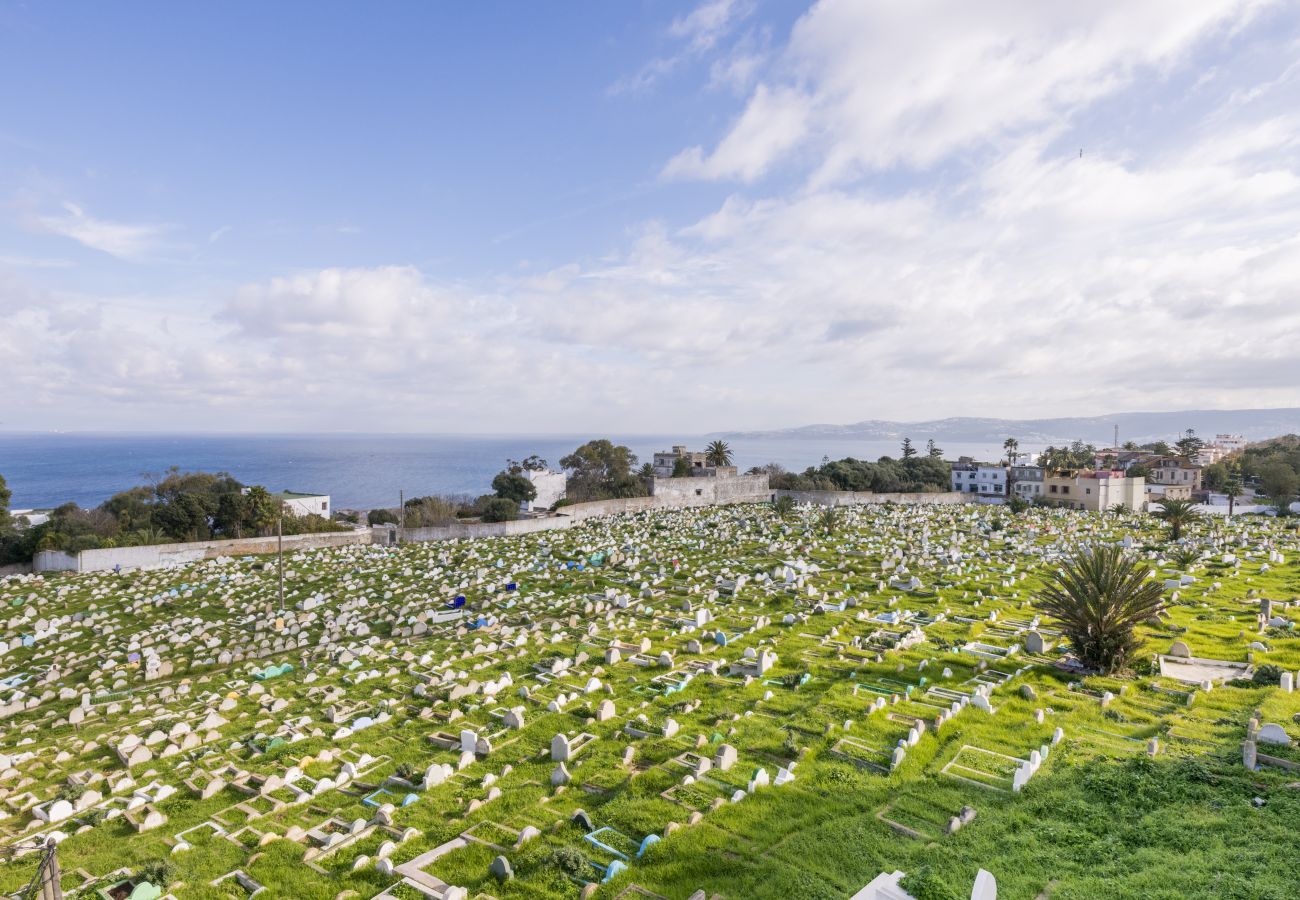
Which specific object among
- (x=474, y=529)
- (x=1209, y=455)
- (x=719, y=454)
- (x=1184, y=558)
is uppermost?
(x=1209, y=455)

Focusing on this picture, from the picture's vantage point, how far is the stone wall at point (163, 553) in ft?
90.6

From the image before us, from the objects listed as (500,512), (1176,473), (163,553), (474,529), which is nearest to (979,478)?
(1176,473)

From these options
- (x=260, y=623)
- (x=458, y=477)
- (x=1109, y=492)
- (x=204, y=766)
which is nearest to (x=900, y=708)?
(x=204, y=766)

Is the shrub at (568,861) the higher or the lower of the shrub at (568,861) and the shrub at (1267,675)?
the lower

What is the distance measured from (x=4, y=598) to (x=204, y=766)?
20.3 m

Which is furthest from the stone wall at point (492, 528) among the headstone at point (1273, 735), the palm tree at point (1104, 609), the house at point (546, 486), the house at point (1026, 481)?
the headstone at point (1273, 735)

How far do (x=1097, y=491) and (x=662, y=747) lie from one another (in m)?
51.9

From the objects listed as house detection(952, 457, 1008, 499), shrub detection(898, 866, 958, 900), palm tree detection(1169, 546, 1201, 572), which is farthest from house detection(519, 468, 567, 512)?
shrub detection(898, 866, 958, 900)

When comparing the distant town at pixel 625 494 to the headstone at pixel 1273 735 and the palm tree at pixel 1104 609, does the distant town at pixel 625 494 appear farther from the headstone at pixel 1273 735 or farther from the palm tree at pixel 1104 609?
the headstone at pixel 1273 735

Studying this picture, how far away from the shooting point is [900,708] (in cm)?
984

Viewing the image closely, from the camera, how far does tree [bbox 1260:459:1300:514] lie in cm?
4728

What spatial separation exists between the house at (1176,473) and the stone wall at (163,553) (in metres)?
75.1

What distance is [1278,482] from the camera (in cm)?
5178

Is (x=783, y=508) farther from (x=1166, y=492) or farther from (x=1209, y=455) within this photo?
(x=1209, y=455)
